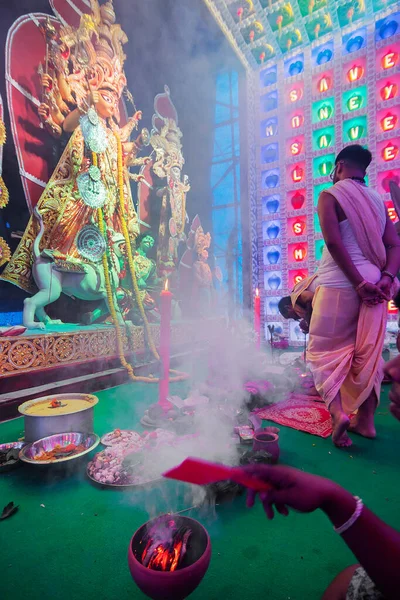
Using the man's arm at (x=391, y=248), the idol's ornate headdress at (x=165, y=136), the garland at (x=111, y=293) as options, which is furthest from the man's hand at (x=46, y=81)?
the man's arm at (x=391, y=248)

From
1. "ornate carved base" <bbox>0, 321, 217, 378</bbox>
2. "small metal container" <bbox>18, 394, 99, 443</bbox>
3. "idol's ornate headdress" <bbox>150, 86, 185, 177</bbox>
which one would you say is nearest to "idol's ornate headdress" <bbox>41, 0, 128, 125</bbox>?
"idol's ornate headdress" <bbox>150, 86, 185, 177</bbox>

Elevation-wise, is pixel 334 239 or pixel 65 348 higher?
pixel 334 239

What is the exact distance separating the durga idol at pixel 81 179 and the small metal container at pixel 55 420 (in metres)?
1.81

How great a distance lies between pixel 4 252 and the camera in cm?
343

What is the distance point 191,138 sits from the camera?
7645 millimetres

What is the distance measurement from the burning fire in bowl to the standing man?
162 cm

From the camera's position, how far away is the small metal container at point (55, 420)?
1992 mm

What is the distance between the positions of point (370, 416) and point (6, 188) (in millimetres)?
4332

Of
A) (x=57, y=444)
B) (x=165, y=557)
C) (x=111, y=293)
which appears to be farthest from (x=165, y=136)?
(x=165, y=557)

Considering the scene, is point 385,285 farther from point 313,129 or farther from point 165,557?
point 313,129

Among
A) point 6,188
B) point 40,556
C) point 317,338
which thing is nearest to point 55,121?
point 6,188

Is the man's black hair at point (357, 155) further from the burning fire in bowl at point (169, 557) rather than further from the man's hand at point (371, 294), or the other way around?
the burning fire in bowl at point (169, 557)

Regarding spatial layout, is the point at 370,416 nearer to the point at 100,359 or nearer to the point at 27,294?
the point at 100,359

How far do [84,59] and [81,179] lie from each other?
179 cm
